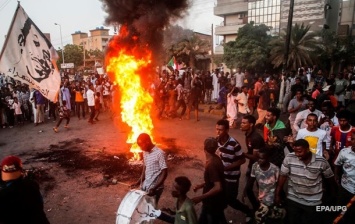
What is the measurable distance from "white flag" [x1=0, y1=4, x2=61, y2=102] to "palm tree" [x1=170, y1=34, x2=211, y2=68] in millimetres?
33371

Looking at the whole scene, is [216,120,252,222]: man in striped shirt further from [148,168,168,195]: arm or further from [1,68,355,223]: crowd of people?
[148,168,168,195]: arm

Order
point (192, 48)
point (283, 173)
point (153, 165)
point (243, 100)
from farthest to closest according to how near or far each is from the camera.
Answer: point (192, 48)
point (243, 100)
point (153, 165)
point (283, 173)

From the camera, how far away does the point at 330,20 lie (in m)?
39.9

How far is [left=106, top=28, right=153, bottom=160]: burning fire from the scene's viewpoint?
374 inches

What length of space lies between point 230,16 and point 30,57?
47.2 meters

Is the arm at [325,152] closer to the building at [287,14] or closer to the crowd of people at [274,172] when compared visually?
the crowd of people at [274,172]

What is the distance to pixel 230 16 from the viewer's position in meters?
49.5

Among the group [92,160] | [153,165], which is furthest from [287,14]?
[153,165]

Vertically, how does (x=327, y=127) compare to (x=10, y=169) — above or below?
below

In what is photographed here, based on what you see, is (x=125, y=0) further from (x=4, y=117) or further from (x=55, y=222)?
(x=4, y=117)

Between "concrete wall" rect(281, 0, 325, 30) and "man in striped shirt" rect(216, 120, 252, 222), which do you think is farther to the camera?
"concrete wall" rect(281, 0, 325, 30)

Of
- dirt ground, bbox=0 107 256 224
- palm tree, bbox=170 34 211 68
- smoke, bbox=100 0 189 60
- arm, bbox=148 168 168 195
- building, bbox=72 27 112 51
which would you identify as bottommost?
dirt ground, bbox=0 107 256 224

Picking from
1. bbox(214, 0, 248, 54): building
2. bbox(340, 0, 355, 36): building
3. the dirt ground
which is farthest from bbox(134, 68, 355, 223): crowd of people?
bbox(214, 0, 248, 54): building

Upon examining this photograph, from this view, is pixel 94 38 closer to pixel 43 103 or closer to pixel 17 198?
pixel 43 103
